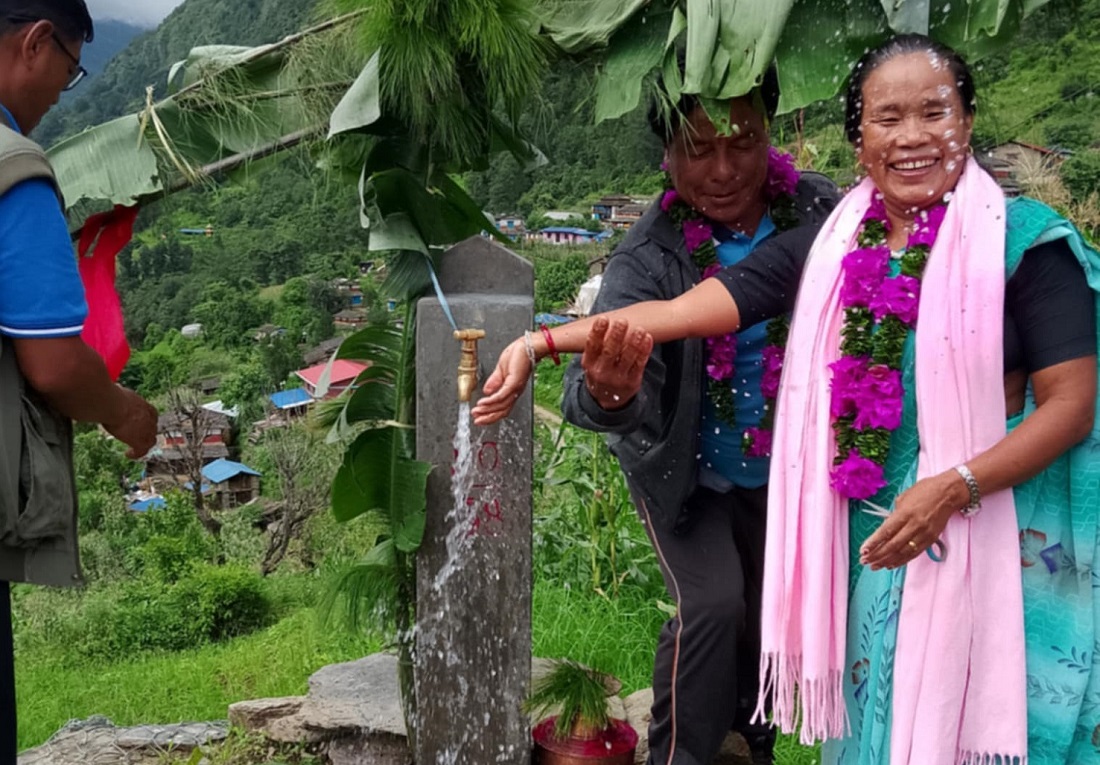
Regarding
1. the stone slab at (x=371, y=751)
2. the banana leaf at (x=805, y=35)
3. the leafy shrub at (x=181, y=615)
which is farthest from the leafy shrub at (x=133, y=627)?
the banana leaf at (x=805, y=35)

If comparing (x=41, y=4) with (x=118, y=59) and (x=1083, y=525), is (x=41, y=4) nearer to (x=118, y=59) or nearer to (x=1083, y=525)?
(x=1083, y=525)

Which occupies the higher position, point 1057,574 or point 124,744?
point 1057,574

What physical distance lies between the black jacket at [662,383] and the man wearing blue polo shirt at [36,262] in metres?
0.99

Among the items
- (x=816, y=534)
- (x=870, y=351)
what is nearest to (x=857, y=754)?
(x=816, y=534)

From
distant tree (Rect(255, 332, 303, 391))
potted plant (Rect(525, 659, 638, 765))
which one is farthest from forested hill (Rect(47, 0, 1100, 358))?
distant tree (Rect(255, 332, 303, 391))

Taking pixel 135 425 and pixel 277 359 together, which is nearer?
pixel 135 425

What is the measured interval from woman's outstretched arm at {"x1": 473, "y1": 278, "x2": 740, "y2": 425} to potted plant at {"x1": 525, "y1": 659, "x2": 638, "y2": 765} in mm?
1151

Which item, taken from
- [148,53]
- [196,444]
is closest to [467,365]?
[196,444]

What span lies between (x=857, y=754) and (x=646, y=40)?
5.25ft

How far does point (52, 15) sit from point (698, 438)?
5.11 ft

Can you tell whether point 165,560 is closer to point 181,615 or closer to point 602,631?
point 181,615

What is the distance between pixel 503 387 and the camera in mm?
1878

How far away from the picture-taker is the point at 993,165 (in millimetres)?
1994

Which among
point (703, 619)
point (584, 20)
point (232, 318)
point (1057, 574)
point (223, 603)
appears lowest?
point (223, 603)
